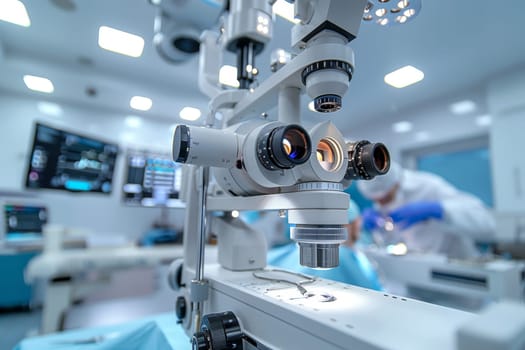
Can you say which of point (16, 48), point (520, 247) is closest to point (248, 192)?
point (16, 48)

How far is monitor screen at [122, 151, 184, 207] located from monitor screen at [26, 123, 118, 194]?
0.15 metres

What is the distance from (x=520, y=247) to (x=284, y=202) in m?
1.80

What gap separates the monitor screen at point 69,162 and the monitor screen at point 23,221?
0.35 m

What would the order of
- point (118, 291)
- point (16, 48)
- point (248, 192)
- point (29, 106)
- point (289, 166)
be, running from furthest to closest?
point (118, 291) → point (29, 106) → point (16, 48) → point (248, 192) → point (289, 166)

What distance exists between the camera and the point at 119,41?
2.14ft

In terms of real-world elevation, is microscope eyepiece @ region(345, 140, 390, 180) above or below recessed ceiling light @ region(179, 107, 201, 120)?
below

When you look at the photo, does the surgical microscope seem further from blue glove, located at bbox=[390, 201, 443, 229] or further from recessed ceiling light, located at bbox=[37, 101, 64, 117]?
blue glove, located at bbox=[390, 201, 443, 229]

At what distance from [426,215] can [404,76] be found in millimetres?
1316

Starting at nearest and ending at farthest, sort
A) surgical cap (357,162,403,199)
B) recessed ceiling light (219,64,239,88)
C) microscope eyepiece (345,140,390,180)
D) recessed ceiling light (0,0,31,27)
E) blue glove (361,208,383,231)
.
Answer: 1. microscope eyepiece (345,140,390,180)
2. recessed ceiling light (0,0,31,27)
3. recessed ceiling light (219,64,239,88)
4. surgical cap (357,162,403,199)
5. blue glove (361,208,383,231)

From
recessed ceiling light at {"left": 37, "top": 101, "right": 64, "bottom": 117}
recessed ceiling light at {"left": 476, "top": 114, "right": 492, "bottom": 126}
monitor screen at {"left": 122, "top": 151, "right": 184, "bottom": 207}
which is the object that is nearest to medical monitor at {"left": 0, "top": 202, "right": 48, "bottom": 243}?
monitor screen at {"left": 122, "top": 151, "right": 184, "bottom": 207}

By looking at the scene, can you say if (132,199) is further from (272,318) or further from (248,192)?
(272,318)

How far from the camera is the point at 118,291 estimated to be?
1.89m

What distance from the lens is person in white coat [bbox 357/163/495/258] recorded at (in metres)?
1.52

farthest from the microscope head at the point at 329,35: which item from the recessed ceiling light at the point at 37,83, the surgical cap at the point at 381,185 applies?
the surgical cap at the point at 381,185
